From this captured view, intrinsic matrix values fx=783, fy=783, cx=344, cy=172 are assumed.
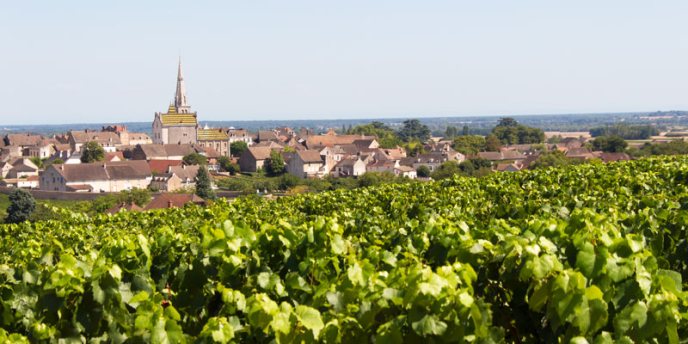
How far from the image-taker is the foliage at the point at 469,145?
5797 inches

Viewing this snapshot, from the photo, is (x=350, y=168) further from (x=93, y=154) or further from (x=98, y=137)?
(x=98, y=137)

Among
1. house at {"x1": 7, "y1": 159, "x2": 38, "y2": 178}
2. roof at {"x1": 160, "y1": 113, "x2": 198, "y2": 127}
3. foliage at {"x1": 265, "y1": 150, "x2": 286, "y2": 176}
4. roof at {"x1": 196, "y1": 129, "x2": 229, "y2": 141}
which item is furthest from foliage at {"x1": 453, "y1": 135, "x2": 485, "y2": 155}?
house at {"x1": 7, "y1": 159, "x2": 38, "y2": 178}

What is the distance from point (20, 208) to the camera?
69750mm

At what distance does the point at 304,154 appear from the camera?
126m

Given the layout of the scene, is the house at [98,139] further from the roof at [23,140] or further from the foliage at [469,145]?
the foliage at [469,145]

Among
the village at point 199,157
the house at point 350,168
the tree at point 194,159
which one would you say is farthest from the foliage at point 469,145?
the tree at point 194,159

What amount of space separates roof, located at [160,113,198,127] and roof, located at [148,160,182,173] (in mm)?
44584

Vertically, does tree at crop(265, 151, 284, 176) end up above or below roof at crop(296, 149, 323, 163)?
below

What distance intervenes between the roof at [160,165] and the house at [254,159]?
12633 millimetres

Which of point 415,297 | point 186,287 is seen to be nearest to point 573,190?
point 186,287

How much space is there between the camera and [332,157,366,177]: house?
409 ft

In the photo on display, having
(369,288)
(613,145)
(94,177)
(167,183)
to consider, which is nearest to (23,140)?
(94,177)

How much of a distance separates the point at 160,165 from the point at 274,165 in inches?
710

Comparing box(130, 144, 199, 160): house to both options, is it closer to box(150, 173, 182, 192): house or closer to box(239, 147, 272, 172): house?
box(239, 147, 272, 172): house
